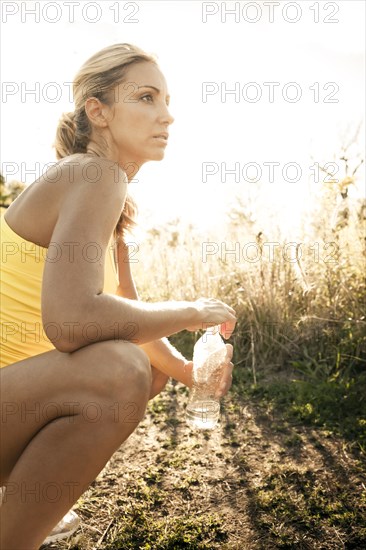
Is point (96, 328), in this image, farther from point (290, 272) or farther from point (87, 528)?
point (290, 272)

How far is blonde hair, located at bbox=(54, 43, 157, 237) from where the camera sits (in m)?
2.24

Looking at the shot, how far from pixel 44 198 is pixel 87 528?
57.3 inches

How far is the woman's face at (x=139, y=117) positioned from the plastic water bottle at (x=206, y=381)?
1183 mm

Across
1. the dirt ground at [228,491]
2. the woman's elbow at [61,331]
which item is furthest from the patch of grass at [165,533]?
the woman's elbow at [61,331]

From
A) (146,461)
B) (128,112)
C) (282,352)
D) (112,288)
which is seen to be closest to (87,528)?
(146,461)

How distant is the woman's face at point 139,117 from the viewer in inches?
88.0

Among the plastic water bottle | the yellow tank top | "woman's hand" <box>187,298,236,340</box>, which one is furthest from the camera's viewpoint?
the plastic water bottle

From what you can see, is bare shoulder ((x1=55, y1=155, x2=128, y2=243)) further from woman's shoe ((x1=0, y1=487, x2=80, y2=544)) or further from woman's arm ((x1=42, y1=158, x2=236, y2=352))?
woman's shoe ((x1=0, y1=487, x2=80, y2=544))

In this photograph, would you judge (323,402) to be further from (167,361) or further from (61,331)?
(61,331)

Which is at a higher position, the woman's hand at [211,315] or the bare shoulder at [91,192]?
the bare shoulder at [91,192]

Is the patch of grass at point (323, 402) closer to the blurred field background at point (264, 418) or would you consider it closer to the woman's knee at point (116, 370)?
the blurred field background at point (264, 418)

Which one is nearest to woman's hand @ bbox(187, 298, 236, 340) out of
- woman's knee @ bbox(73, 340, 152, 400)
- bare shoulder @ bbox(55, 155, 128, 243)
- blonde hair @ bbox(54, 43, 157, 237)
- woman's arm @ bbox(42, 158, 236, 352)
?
woman's arm @ bbox(42, 158, 236, 352)

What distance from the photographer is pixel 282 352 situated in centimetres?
460

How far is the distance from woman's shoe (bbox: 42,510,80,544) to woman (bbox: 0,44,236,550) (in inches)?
23.2
